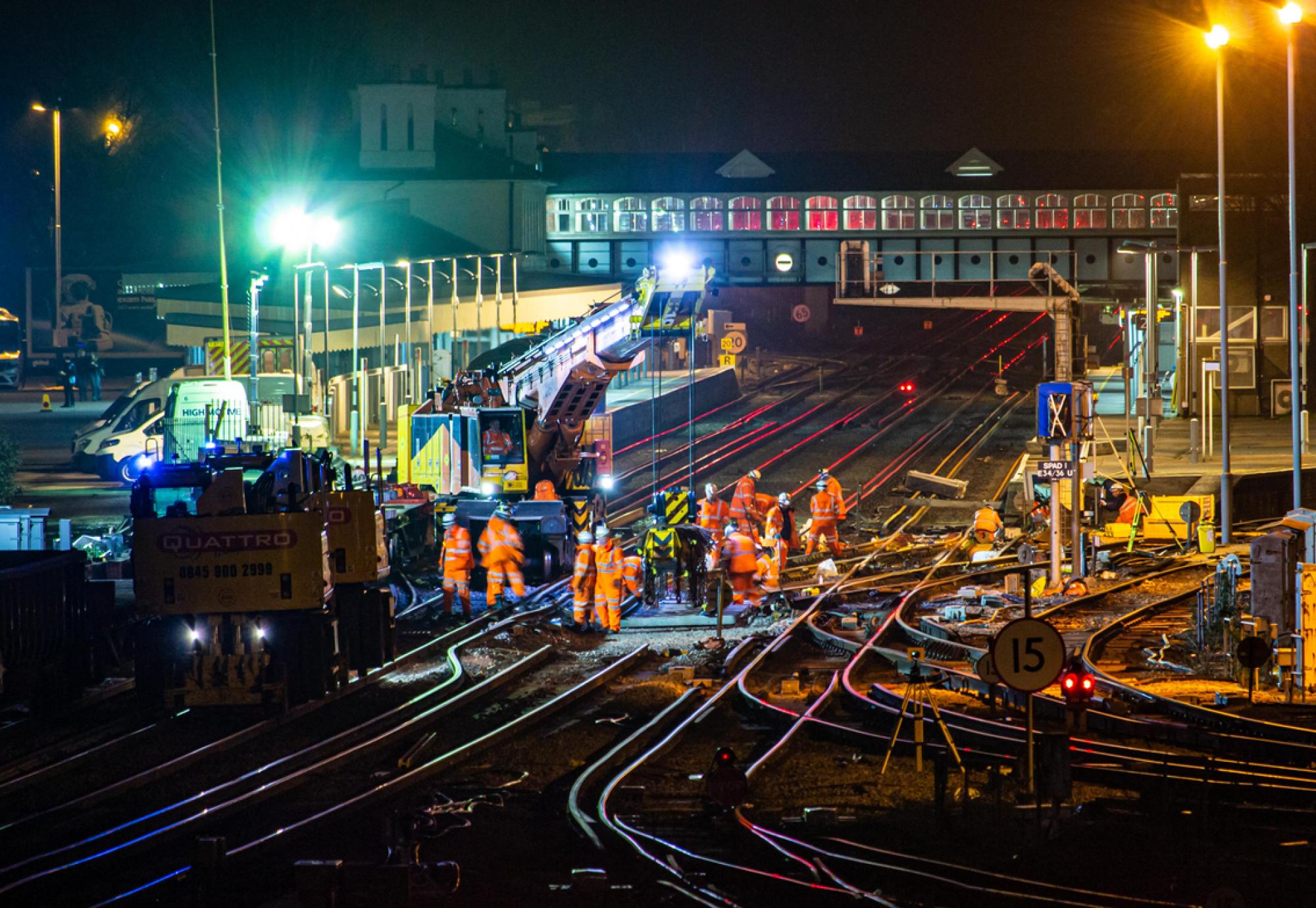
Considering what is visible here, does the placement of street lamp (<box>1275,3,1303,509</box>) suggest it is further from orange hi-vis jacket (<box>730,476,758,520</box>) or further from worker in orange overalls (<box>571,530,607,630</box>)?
worker in orange overalls (<box>571,530,607,630</box>)

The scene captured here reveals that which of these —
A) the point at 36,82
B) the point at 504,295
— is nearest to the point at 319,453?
the point at 504,295

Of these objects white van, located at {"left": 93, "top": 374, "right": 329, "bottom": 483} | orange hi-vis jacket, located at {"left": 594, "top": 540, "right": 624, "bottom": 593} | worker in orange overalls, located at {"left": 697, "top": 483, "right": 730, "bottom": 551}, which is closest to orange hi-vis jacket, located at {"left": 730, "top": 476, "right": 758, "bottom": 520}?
worker in orange overalls, located at {"left": 697, "top": 483, "right": 730, "bottom": 551}

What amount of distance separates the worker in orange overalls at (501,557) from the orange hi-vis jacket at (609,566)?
209 centimetres

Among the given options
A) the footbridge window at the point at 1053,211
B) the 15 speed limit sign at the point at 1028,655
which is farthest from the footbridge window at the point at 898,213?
the 15 speed limit sign at the point at 1028,655

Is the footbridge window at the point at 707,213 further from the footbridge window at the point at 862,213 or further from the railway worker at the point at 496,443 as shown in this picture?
the railway worker at the point at 496,443

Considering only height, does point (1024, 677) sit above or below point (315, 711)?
above

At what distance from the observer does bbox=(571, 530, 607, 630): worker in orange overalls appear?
1959cm

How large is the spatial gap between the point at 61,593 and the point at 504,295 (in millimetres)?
43968

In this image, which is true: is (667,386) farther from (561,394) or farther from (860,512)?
(561,394)

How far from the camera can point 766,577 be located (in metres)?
23.2

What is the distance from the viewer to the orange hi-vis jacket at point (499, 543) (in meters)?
21.3

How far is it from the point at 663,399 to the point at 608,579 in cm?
2830

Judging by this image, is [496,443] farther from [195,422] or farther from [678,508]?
[195,422]

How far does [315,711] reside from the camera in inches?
602
